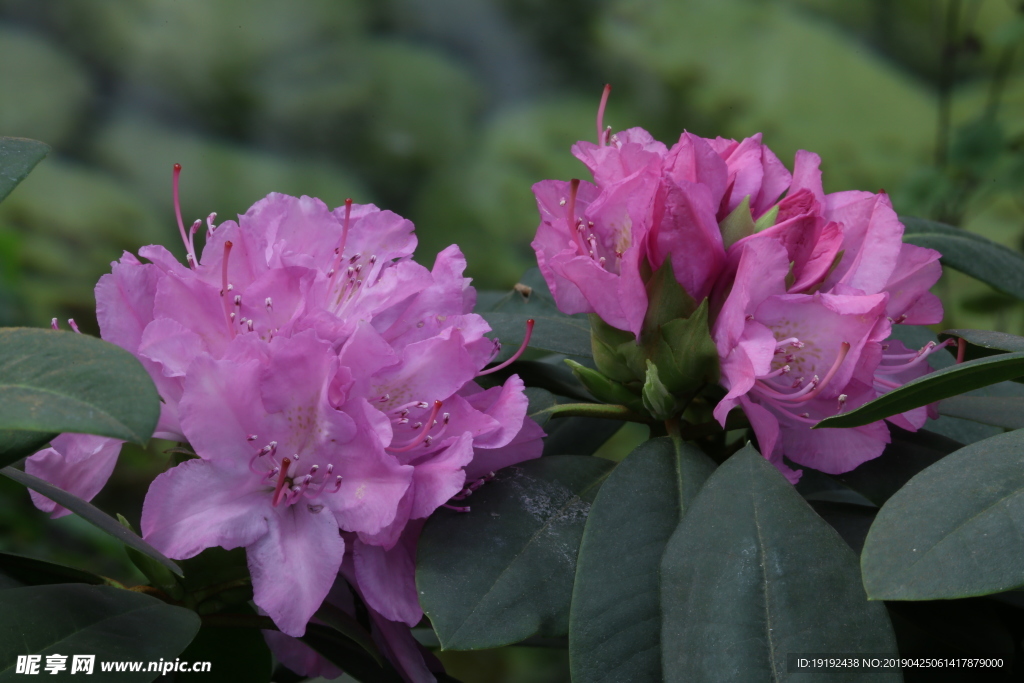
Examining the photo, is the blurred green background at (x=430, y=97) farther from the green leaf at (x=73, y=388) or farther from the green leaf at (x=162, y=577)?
the green leaf at (x=73, y=388)

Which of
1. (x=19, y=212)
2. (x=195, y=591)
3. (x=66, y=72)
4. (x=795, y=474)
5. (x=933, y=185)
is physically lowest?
(x=19, y=212)

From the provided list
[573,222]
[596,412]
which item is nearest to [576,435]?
[596,412]

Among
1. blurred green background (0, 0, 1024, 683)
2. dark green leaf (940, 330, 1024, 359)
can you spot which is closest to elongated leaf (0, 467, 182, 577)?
dark green leaf (940, 330, 1024, 359)

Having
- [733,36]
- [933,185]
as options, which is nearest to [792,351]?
[933,185]

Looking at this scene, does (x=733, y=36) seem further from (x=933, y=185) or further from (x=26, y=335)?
(x=26, y=335)

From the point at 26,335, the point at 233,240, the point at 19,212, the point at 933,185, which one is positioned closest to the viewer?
the point at 26,335

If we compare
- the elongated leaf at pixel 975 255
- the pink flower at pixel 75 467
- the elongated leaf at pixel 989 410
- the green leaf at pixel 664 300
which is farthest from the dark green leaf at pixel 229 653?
the elongated leaf at pixel 975 255
